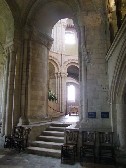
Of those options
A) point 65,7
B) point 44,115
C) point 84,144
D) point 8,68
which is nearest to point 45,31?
point 65,7

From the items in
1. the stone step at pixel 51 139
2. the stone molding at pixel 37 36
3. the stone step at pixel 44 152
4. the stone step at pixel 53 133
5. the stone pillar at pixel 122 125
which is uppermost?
the stone molding at pixel 37 36

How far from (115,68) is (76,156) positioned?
123 inches

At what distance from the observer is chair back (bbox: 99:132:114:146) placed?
6.16 metres

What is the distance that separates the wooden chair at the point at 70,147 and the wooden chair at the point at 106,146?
0.81m

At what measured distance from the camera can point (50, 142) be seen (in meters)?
7.54

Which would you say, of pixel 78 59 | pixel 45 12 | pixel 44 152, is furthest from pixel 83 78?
pixel 45 12

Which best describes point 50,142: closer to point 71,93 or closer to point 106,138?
point 106,138

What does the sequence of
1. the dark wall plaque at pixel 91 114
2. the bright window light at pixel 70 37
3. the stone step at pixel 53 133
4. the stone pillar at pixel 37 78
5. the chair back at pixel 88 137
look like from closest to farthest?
the chair back at pixel 88 137 → the dark wall plaque at pixel 91 114 → the stone step at pixel 53 133 → the stone pillar at pixel 37 78 → the bright window light at pixel 70 37

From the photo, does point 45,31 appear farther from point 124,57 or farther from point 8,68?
point 124,57

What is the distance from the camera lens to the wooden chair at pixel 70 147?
20.1 ft

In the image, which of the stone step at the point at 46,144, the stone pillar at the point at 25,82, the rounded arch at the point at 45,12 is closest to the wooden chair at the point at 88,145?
the stone step at the point at 46,144

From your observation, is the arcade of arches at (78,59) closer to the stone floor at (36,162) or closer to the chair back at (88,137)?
the chair back at (88,137)

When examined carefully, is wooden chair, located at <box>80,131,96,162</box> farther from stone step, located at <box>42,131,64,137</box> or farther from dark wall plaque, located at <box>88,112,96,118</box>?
stone step, located at <box>42,131,64,137</box>

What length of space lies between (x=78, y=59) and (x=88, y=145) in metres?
3.44
